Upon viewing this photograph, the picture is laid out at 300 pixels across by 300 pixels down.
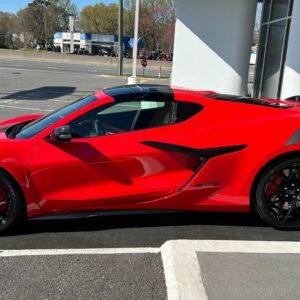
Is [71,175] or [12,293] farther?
[71,175]

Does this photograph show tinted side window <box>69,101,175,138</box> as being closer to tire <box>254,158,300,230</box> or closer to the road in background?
tire <box>254,158,300,230</box>

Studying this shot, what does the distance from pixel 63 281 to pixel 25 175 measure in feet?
3.50

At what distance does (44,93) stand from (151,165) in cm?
1399

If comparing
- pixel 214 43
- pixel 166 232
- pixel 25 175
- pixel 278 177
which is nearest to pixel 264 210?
pixel 278 177

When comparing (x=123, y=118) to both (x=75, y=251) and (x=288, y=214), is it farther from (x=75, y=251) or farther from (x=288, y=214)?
(x=288, y=214)

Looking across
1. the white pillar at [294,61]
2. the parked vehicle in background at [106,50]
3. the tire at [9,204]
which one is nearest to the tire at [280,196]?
the tire at [9,204]

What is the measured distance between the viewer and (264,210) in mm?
4027

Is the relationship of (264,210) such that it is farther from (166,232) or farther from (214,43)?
(214,43)

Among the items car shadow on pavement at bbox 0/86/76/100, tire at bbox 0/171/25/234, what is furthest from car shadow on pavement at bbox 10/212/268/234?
car shadow on pavement at bbox 0/86/76/100

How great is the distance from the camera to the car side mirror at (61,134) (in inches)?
146

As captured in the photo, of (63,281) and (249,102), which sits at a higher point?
(249,102)

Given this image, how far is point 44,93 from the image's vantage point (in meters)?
17.0

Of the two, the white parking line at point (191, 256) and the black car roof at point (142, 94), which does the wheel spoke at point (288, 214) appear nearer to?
the white parking line at point (191, 256)

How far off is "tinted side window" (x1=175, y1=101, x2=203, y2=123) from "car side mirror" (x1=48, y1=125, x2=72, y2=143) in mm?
972
